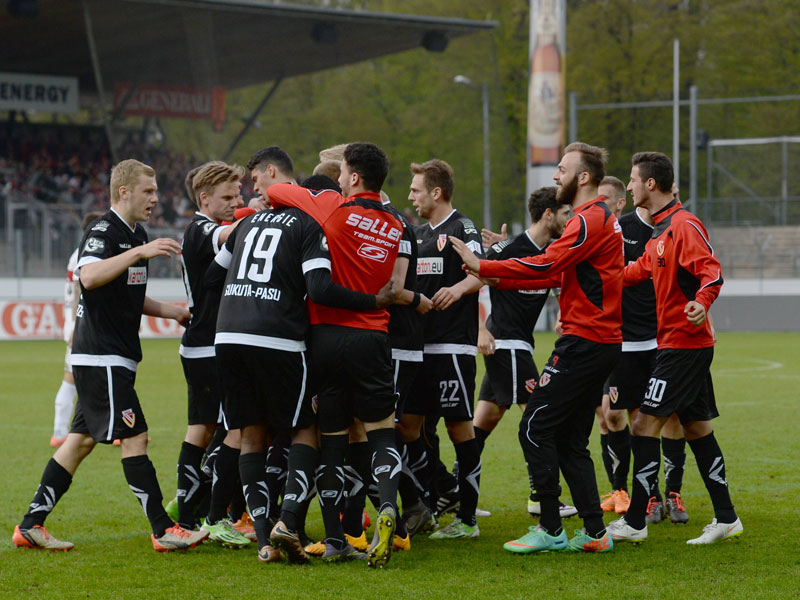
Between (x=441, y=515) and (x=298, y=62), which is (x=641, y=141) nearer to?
(x=298, y=62)

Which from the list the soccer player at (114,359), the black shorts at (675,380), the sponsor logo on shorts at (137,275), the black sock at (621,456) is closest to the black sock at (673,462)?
the black sock at (621,456)

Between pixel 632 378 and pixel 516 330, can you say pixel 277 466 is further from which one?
pixel 632 378

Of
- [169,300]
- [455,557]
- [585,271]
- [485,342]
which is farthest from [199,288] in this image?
[169,300]

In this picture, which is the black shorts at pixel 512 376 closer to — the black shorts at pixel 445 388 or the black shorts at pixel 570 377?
the black shorts at pixel 445 388

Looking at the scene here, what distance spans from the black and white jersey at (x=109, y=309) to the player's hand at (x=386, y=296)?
4.68 ft

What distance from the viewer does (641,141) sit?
4503 centimetres

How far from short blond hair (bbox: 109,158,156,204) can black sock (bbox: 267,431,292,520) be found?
71.3 inches

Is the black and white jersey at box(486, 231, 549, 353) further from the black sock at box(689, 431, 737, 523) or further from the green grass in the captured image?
the black sock at box(689, 431, 737, 523)

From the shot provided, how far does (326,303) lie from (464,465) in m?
1.70

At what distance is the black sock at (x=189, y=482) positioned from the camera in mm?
6555

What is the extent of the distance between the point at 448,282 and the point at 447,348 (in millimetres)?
443

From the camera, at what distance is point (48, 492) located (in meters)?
6.25

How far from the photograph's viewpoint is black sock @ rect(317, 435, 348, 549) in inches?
233

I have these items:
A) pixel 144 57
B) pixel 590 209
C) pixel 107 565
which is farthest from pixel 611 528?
pixel 144 57
